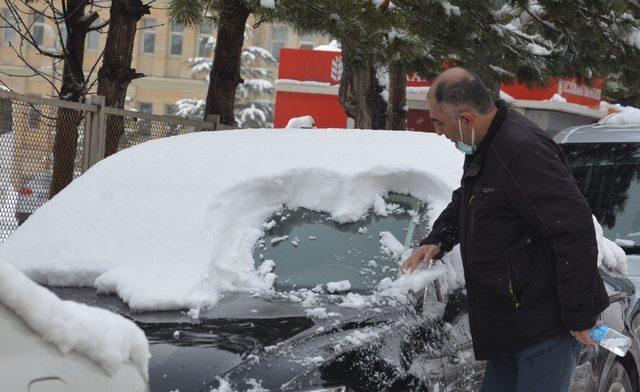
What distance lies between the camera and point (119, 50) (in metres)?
9.02

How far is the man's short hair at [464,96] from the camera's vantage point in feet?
12.3

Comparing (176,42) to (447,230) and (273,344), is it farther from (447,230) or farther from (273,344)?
(273,344)

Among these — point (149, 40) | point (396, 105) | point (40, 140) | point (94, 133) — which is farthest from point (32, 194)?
point (149, 40)

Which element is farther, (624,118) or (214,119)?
(214,119)

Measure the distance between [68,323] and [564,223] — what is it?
191 centimetres

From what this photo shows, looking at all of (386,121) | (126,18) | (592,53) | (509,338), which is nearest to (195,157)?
(509,338)

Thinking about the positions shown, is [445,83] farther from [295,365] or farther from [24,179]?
[24,179]

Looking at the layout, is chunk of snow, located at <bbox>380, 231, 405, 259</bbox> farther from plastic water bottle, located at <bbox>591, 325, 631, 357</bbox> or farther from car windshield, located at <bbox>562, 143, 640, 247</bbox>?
car windshield, located at <bbox>562, 143, 640, 247</bbox>

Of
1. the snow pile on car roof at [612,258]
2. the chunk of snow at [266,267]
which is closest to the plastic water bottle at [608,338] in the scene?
the chunk of snow at [266,267]

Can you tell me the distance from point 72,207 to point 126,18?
14.8 ft

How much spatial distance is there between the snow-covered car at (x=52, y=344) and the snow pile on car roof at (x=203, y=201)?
169 centimetres

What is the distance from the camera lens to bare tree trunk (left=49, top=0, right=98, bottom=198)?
26.1 ft

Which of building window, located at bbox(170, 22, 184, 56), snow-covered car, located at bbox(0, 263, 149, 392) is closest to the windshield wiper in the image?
snow-covered car, located at bbox(0, 263, 149, 392)

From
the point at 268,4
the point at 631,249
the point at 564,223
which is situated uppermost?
the point at 268,4
